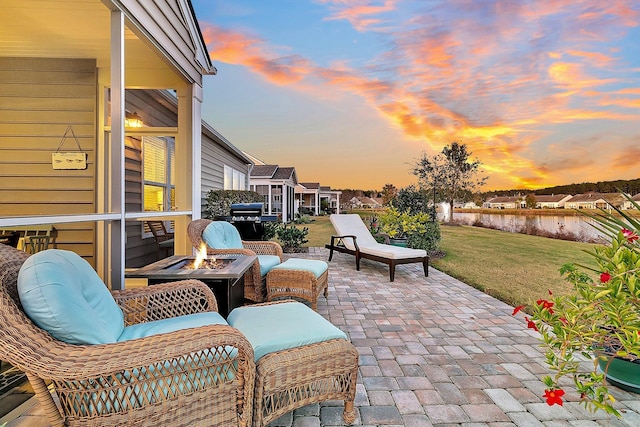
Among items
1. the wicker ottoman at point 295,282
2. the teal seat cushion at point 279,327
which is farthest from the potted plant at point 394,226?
the teal seat cushion at point 279,327

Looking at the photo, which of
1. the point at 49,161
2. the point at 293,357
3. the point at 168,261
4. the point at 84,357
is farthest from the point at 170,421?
the point at 49,161

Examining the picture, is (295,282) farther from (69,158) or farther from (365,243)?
(69,158)

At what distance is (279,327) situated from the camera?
6.68 feet

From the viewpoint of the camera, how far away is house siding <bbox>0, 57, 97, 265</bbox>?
419cm

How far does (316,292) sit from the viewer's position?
377 centimetres

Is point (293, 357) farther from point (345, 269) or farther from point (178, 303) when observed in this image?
point (345, 269)

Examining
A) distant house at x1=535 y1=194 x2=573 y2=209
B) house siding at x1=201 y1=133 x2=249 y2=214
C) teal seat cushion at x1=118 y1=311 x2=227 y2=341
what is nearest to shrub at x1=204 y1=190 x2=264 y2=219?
house siding at x1=201 y1=133 x2=249 y2=214

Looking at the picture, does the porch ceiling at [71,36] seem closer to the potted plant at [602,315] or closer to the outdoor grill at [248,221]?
the potted plant at [602,315]

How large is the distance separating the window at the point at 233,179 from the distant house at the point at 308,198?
1112 cm

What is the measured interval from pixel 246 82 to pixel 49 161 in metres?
7.81

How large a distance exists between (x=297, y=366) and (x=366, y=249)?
435 cm

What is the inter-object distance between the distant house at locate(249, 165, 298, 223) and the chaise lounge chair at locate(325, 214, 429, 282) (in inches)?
403

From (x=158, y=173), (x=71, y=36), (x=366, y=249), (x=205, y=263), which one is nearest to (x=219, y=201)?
(x=158, y=173)

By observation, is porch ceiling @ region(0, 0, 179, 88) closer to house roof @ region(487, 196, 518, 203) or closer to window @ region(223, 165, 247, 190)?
window @ region(223, 165, 247, 190)
